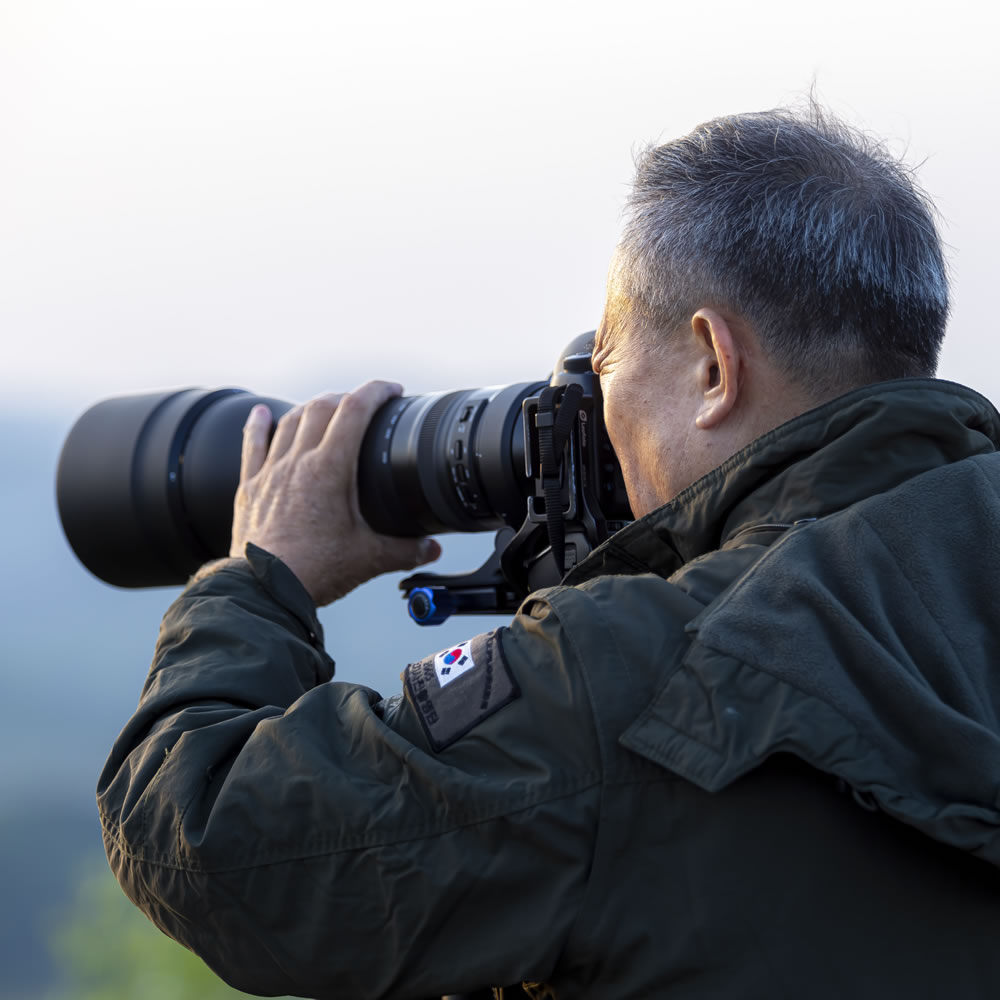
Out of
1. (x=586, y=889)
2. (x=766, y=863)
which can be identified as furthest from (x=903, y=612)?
(x=586, y=889)

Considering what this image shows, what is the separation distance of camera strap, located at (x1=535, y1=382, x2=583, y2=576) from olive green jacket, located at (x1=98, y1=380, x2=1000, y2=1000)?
528mm

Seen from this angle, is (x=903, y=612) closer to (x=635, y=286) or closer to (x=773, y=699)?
(x=773, y=699)

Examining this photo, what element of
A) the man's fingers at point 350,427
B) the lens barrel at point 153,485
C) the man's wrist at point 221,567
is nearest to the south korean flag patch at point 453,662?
the man's wrist at point 221,567

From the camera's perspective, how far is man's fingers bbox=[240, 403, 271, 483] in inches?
73.9

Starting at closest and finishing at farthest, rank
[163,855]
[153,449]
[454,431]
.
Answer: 1. [163,855]
2. [454,431]
3. [153,449]

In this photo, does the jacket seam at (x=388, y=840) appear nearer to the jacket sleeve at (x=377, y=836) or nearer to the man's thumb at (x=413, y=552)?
the jacket sleeve at (x=377, y=836)

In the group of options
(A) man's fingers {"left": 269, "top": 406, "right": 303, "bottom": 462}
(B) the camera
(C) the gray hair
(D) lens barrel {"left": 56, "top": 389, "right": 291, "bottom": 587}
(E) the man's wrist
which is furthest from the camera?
(D) lens barrel {"left": 56, "top": 389, "right": 291, "bottom": 587}

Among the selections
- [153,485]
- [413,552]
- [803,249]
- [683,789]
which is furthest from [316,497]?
[683,789]

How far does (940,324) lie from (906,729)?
0.55 m

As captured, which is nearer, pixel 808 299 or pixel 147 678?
pixel 808 299

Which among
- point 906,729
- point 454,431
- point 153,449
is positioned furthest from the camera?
point 153,449

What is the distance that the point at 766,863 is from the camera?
92 cm

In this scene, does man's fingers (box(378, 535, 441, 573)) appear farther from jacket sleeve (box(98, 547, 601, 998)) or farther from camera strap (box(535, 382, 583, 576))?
jacket sleeve (box(98, 547, 601, 998))

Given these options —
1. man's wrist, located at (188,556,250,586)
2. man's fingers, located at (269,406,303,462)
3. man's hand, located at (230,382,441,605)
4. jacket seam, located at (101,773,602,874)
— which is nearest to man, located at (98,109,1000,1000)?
jacket seam, located at (101,773,602,874)
